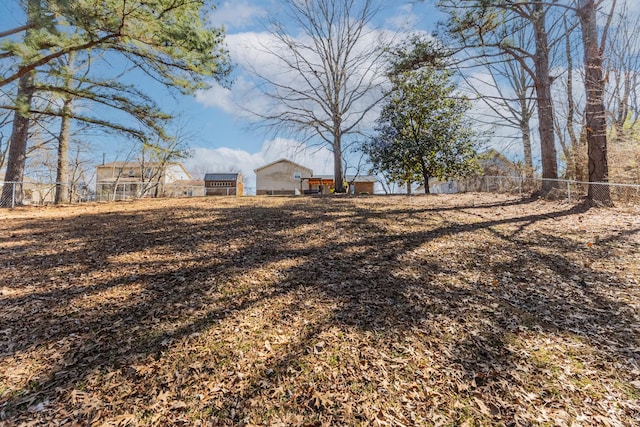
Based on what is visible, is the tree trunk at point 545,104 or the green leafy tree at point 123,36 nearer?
the green leafy tree at point 123,36

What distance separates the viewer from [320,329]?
251 cm

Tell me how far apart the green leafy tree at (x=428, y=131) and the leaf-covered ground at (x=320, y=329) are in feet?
26.2

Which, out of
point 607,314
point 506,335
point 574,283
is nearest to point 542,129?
point 574,283

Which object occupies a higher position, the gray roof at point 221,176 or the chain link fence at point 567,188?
the gray roof at point 221,176

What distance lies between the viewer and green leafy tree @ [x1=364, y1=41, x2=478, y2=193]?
1192cm

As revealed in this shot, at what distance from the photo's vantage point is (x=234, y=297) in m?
2.97

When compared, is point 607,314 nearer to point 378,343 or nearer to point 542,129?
point 378,343

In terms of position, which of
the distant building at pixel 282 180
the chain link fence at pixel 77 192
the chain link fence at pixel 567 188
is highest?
the distant building at pixel 282 180

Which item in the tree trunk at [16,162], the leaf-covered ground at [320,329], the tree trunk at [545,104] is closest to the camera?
the leaf-covered ground at [320,329]

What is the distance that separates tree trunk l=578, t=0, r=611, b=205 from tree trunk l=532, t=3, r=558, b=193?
118 centimetres

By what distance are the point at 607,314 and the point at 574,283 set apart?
59 centimetres

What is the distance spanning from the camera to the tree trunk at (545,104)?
25.3ft

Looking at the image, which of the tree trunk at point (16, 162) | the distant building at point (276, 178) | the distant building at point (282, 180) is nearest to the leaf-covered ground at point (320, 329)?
the tree trunk at point (16, 162)

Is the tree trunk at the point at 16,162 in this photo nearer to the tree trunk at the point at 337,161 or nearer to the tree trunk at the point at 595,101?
the tree trunk at the point at 337,161
